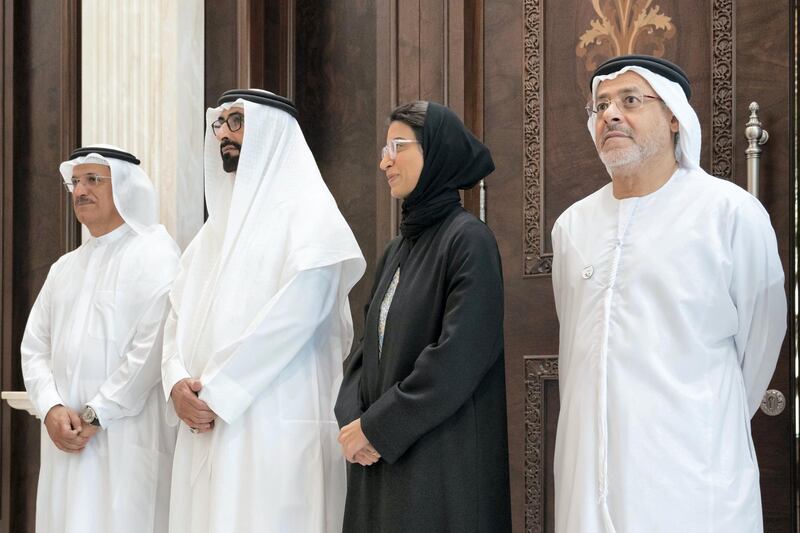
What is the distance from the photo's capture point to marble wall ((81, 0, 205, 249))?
444 centimetres

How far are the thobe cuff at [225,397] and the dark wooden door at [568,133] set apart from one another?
3.58 ft

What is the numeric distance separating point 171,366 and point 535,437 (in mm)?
1323

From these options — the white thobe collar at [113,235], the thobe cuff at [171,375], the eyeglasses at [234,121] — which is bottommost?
the thobe cuff at [171,375]

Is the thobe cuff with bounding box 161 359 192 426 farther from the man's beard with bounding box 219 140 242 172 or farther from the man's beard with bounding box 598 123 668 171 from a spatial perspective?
the man's beard with bounding box 598 123 668 171

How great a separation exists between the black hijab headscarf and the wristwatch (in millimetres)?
Answer: 1518

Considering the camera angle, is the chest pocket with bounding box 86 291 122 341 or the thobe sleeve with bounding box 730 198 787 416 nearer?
the thobe sleeve with bounding box 730 198 787 416

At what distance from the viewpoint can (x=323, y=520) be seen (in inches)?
122

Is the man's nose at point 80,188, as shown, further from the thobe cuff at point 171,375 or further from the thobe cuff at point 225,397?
the thobe cuff at point 225,397

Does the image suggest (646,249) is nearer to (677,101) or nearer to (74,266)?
(677,101)

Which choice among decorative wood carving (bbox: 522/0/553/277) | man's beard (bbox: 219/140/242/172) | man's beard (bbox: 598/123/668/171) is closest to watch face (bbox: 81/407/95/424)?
man's beard (bbox: 219/140/242/172)

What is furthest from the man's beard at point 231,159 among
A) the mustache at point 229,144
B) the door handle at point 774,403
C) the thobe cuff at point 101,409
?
the door handle at point 774,403

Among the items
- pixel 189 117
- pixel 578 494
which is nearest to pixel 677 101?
pixel 578 494

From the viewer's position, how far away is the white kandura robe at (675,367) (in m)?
2.42

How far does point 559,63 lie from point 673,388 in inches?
63.3
